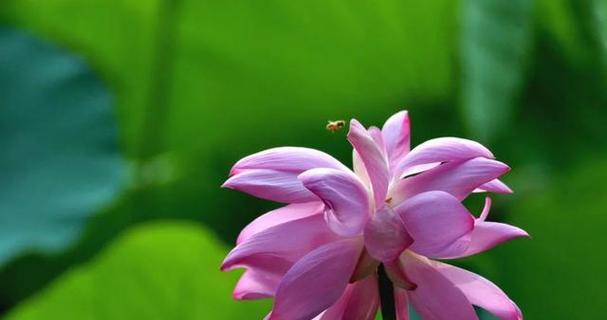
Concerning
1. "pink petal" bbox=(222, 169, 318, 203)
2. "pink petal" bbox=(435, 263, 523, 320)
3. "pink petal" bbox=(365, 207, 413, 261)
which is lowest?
"pink petal" bbox=(435, 263, 523, 320)

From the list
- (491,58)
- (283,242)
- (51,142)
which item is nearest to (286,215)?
(283,242)

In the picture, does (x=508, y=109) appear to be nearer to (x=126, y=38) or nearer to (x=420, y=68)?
(x=420, y=68)

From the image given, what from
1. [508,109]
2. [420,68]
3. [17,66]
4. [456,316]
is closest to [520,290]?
[508,109]

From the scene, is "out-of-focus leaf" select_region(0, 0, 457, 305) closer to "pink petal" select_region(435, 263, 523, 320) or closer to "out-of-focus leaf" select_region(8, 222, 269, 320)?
"out-of-focus leaf" select_region(8, 222, 269, 320)

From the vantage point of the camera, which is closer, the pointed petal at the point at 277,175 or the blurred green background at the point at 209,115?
the pointed petal at the point at 277,175

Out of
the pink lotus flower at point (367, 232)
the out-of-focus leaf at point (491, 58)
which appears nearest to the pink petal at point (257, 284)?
the pink lotus flower at point (367, 232)

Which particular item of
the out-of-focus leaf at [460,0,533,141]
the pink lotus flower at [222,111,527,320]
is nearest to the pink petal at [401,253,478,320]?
the pink lotus flower at [222,111,527,320]

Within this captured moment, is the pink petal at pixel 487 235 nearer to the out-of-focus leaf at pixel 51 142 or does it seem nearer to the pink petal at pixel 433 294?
the pink petal at pixel 433 294
